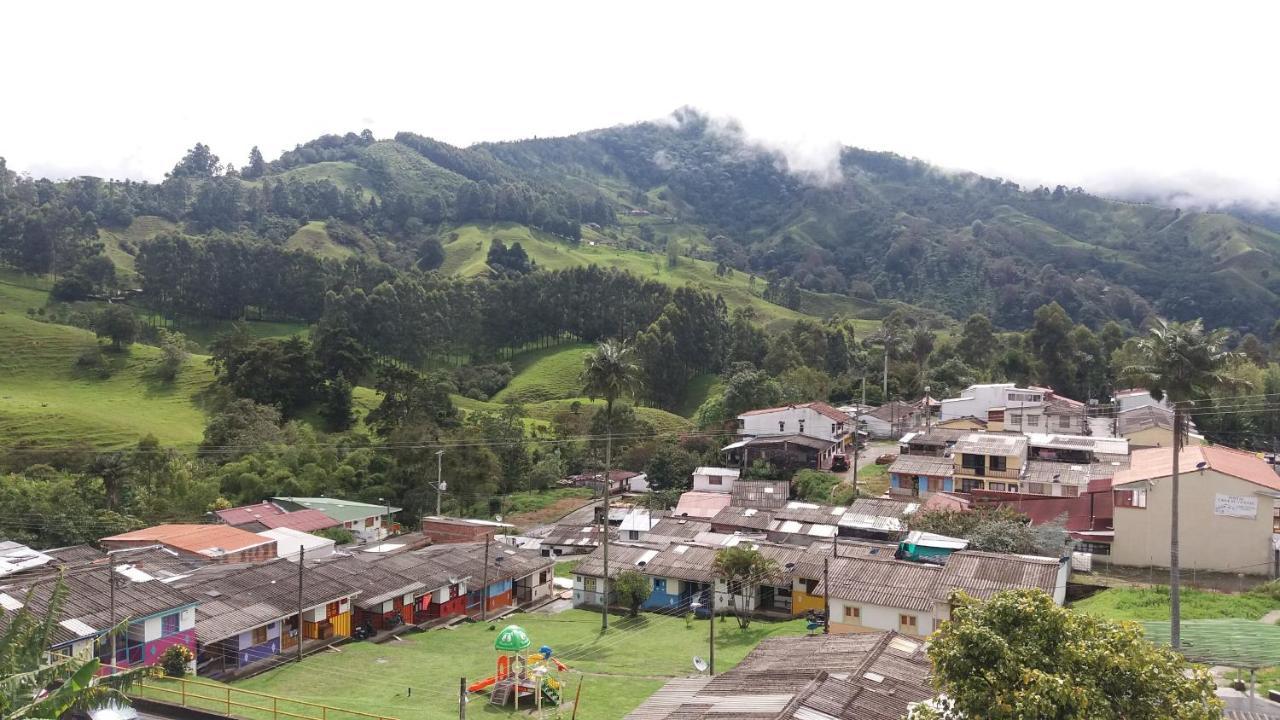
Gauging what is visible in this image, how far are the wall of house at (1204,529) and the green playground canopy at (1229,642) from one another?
14225 mm

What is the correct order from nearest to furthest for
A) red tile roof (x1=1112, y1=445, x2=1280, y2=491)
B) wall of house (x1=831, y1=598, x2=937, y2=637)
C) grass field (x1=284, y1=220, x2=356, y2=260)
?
wall of house (x1=831, y1=598, x2=937, y2=637) < red tile roof (x1=1112, y1=445, x2=1280, y2=491) < grass field (x1=284, y1=220, x2=356, y2=260)

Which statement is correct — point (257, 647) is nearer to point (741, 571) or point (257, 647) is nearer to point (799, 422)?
point (741, 571)

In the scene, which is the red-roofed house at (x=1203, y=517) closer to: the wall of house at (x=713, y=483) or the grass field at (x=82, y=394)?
the wall of house at (x=713, y=483)

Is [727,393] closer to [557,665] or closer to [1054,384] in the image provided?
[1054,384]

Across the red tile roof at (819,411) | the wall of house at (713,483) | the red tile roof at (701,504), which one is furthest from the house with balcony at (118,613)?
the red tile roof at (819,411)

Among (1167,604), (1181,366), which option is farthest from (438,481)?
(1181,366)

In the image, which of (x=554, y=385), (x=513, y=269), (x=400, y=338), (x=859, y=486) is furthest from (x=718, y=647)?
(x=513, y=269)

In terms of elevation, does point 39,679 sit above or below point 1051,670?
below

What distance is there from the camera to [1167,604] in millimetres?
27938

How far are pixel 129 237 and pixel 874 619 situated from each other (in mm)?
129705

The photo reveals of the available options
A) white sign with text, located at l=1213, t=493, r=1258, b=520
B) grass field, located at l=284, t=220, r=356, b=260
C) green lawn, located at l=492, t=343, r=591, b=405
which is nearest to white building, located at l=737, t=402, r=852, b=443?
green lawn, located at l=492, t=343, r=591, b=405

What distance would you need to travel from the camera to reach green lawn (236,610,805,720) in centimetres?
2336

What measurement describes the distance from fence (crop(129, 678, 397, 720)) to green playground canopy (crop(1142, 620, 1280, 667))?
17.6 meters

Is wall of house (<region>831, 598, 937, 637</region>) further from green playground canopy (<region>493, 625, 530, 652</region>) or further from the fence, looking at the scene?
the fence
